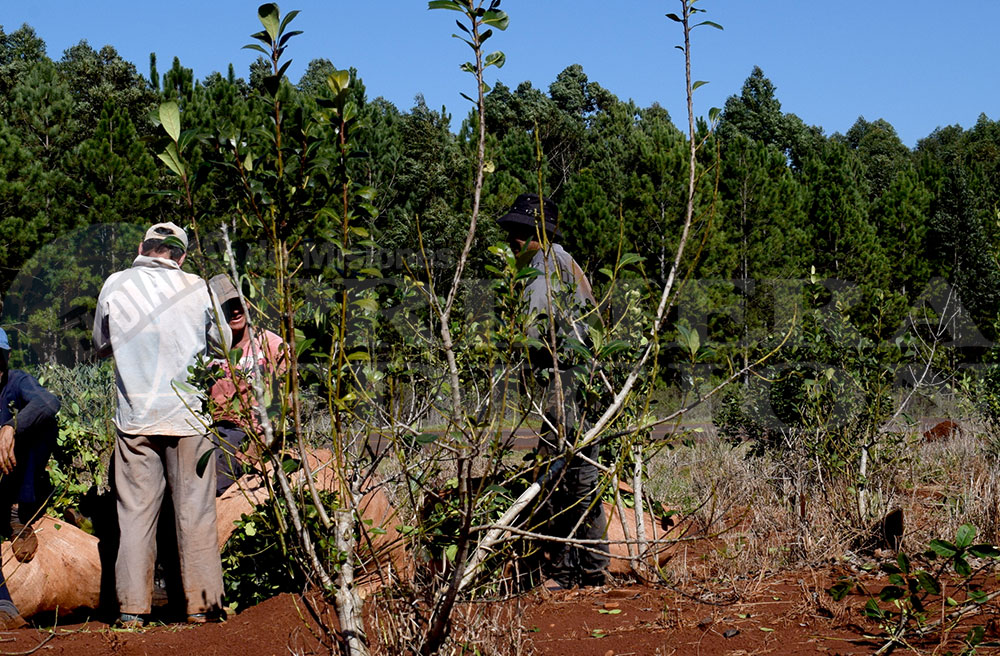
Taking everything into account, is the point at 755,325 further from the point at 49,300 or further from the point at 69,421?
the point at 69,421

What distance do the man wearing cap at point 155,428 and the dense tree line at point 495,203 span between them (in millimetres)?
9129

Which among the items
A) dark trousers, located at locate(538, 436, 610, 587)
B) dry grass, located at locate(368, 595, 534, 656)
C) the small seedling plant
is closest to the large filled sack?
dark trousers, located at locate(538, 436, 610, 587)

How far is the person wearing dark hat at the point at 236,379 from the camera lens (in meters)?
2.29

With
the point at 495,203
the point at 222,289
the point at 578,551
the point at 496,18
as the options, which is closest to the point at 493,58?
the point at 496,18

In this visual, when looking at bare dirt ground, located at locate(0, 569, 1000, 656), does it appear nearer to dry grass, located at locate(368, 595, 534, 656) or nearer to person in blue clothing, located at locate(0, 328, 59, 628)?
dry grass, located at locate(368, 595, 534, 656)

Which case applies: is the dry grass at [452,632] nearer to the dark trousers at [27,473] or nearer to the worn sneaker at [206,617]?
the worn sneaker at [206,617]

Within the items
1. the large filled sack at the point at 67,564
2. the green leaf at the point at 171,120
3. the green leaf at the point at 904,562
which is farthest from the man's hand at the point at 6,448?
the green leaf at the point at 904,562

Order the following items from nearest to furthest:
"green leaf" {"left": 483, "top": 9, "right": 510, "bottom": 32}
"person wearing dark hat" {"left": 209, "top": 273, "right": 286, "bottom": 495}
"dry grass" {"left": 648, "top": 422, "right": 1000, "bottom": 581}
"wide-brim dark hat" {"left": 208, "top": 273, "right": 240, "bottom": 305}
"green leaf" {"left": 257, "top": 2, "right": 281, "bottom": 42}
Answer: "green leaf" {"left": 257, "top": 2, "right": 281, "bottom": 42} < "green leaf" {"left": 483, "top": 9, "right": 510, "bottom": 32} < "person wearing dark hat" {"left": 209, "top": 273, "right": 286, "bottom": 495} < "wide-brim dark hat" {"left": 208, "top": 273, "right": 240, "bottom": 305} < "dry grass" {"left": 648, "top": 422, "right": 1000, "bottom": 581}

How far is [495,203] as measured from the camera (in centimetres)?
1730

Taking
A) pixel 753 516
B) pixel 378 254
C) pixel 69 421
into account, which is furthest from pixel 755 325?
pixel 69 421

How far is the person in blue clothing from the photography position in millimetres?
3850

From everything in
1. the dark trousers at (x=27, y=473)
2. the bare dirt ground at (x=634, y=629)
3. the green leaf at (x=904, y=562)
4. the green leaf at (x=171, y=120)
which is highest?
the green leaf at (x=171, y=120)

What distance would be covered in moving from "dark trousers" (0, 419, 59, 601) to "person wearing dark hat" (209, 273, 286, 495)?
2.35ft

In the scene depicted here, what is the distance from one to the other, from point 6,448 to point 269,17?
2.56 metres
